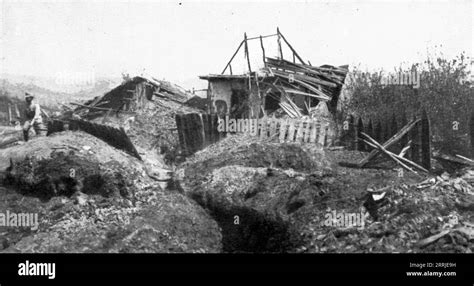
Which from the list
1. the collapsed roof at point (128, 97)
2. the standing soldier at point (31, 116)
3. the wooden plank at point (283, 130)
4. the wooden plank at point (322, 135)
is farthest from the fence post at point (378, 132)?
the standing soldier at point (31, 116)

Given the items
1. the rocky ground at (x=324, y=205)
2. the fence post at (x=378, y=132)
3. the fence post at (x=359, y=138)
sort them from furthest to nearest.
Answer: the fence post at (x=359, y=138), the fence post at (x=378, y=132), the rocky ground at (x=324, y=205)

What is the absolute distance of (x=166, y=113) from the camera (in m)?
16.4

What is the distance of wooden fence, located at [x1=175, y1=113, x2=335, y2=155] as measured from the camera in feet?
43.4

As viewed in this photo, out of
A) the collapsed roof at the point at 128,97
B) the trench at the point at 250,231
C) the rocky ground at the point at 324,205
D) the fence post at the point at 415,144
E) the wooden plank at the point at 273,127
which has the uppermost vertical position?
Answer: the collapsed roof at the point at 128,97

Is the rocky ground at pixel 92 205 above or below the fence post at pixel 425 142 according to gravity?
below

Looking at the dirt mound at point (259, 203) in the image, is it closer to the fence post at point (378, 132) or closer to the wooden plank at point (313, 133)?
the fence post at point (378, 132)

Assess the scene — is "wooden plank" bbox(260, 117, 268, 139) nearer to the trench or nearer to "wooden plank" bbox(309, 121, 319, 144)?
"wooden plank" bbox(309, 121, 319, 144)

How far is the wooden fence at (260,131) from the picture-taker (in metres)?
13.2

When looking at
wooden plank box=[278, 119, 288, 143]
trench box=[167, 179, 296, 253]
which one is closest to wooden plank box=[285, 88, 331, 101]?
wooden plank box=[278, 119, 288, 143]

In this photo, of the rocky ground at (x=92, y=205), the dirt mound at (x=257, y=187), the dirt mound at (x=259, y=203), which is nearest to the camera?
the rocky ground at (x=92, y=205)

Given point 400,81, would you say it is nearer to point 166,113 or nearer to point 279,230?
point 166,113

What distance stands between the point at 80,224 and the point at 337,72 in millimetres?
12113

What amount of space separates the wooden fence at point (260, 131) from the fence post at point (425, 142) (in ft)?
11.3
